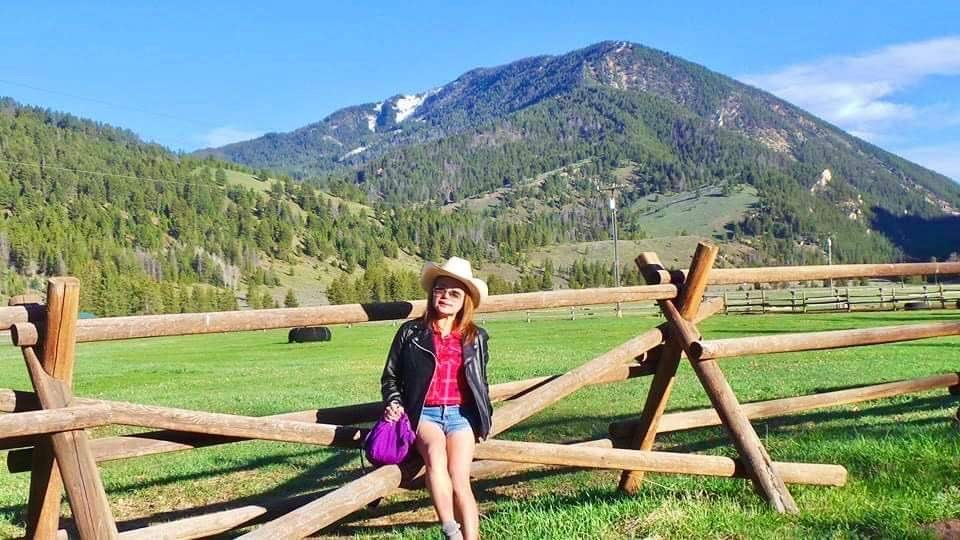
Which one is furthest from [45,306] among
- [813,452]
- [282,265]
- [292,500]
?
[282,265]

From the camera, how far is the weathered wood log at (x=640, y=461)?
15.2ft

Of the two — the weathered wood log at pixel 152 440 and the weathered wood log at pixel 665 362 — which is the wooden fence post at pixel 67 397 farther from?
the weathered wood log at pixel 665 362

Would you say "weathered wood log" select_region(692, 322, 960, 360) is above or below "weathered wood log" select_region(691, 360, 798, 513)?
above

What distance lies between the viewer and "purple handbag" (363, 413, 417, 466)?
4.37 metres

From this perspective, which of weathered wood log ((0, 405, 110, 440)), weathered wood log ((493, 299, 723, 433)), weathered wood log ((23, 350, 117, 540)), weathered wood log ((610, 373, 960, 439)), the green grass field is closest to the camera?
weathered wood log ((0, 405, 110, 440))

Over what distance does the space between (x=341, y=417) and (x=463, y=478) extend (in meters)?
→ 1.10

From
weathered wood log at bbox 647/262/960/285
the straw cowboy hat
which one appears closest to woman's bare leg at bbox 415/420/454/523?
the straw cowboy hat

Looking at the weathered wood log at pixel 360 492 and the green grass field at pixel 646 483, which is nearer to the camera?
the weathered wood log at pixel 360 492

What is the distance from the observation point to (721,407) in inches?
216

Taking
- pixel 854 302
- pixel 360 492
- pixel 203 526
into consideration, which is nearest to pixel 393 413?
pixel 360 492

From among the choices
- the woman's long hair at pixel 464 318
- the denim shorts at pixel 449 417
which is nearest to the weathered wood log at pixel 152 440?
the denim shorts at pixel 449 417

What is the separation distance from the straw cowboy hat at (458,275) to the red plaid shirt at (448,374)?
0.84ft

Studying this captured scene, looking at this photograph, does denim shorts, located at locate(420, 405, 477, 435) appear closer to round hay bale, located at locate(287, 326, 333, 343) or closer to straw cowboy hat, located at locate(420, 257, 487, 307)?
straw cowboy hat, located at locate(420, 257, 487, 307)

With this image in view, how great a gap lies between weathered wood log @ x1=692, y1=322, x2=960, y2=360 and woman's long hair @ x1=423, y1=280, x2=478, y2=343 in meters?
1.66
